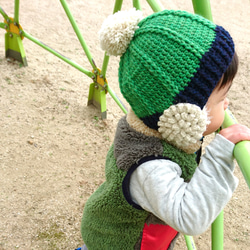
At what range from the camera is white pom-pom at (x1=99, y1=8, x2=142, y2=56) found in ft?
3.19

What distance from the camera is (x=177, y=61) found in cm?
86

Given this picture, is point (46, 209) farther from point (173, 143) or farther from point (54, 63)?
point (54, 63)

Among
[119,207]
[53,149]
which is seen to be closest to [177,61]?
[119,207]

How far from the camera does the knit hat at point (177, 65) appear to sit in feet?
2.81

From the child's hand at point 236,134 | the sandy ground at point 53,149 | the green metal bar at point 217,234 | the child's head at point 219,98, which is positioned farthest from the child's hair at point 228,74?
the sandy ground at point 53,149

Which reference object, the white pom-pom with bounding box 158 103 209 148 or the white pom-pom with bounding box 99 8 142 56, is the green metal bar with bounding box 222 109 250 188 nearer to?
the white pom-pom with bounding box 158 103 209 148

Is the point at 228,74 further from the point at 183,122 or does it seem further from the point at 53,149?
the point at 53,149

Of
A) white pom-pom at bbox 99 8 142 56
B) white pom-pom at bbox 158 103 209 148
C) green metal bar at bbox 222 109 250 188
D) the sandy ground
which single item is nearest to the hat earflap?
Result: white pom-pom at bbox 158 103 209 148

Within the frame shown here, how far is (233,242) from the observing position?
1945 mm

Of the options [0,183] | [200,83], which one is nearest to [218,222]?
[200,83]

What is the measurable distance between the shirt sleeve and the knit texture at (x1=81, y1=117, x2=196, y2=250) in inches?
3.5

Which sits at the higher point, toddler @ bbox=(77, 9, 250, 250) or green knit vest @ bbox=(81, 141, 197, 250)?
toddler @ bbox=(77, 9, 250, 250)

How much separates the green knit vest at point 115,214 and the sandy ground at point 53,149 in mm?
647

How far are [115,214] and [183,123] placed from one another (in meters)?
0.41
